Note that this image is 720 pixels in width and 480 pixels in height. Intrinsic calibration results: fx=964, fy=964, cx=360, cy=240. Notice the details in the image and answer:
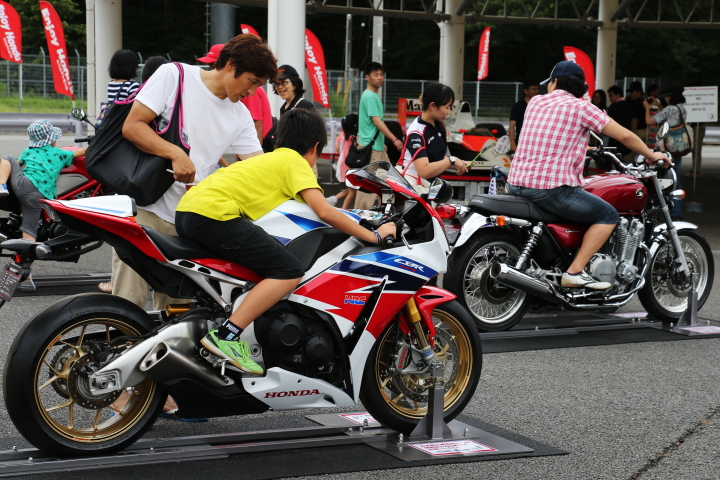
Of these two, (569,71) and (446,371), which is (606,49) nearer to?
(569,71)

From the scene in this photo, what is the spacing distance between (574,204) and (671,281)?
139cm

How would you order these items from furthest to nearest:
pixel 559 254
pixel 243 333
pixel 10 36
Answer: pixel 10 36
pixel 559 254
pixel 243 333

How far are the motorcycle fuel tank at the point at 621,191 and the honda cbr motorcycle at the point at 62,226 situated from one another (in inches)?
154

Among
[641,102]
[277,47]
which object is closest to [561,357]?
[277,47]

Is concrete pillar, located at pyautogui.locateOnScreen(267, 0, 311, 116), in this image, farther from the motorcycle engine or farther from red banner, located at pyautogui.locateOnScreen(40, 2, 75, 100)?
red banner, located at pyautogui.locateOnScreen(40, 2, 75, 100)

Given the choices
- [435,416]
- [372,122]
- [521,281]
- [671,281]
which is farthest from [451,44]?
[435,416]

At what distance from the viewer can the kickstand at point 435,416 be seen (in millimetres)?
4691

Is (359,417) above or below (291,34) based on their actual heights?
below

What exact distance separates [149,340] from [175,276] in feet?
1.02

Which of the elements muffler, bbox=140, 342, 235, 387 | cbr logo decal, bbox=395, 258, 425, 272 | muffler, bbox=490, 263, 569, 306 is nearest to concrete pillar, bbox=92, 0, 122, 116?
muffler, bbox=490, 263, 569, 306

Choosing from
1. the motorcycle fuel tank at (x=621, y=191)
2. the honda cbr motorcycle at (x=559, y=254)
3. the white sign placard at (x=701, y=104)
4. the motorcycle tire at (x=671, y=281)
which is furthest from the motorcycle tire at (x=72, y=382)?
the white sign placard at (x=701, y=104)

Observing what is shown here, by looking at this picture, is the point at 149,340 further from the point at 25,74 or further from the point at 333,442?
the point at 25,74

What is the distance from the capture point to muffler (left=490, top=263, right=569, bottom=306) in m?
6.97

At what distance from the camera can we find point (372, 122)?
37.7 feet
